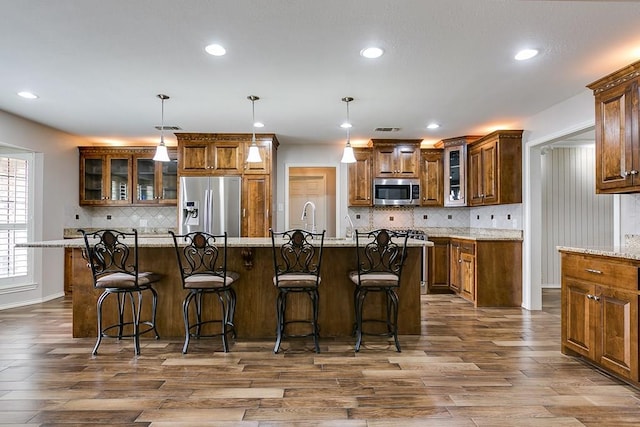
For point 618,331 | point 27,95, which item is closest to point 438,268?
point 618,331

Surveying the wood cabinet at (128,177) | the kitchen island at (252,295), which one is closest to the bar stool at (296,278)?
the kitchen island at (252,295)

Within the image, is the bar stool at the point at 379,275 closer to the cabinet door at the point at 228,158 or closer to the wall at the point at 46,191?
the cabinet door at the point at 228,158

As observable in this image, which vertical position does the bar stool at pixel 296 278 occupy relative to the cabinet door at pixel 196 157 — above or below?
below

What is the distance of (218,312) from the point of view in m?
3.56

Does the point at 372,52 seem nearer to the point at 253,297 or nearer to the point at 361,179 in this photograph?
the point at 253,297

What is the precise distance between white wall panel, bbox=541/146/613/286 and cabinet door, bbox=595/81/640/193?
3.22 meters

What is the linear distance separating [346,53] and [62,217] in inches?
198

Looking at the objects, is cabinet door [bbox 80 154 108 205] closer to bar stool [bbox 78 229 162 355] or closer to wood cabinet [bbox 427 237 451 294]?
bar stool [bbox 78 229 162 355]

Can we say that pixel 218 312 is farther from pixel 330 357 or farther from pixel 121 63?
pixel 121 63

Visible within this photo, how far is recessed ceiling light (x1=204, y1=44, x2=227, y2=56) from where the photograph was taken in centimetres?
280

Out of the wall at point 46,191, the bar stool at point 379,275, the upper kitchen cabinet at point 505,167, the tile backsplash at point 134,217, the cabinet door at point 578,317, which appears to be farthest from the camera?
the tile backsplash at point 134,217

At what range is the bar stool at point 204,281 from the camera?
3.05 m

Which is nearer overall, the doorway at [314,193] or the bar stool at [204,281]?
the bar stool at [204,281]

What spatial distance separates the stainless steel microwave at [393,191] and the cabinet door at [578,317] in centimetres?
314
